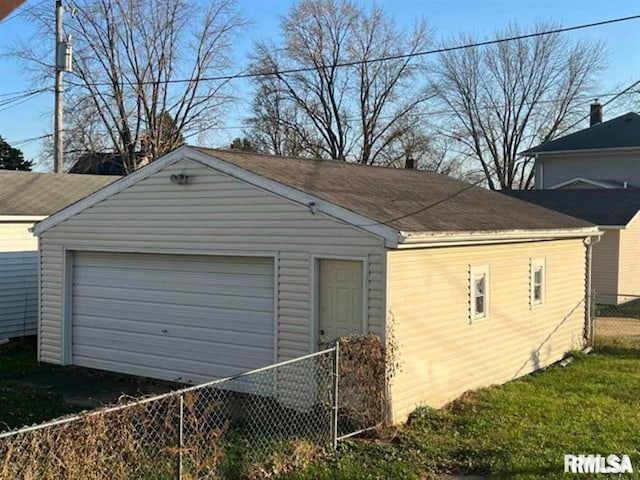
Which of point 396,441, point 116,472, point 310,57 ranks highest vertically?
point 310,57

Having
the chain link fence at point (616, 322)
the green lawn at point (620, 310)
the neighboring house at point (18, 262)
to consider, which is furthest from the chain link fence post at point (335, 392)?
the green lawn at point (620, 310)

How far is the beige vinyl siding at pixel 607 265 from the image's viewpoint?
73.0ft

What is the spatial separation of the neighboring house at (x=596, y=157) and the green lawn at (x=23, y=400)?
24.2 metres

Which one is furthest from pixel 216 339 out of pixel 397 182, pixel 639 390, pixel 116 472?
pixel 639 390

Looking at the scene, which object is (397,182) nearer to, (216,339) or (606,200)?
(216,339)

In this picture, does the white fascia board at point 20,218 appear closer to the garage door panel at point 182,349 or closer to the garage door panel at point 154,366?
the garage door panel at point 182,349

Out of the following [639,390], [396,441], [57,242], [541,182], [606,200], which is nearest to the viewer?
[396,441]

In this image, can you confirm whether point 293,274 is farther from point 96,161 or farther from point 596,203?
point 96,161

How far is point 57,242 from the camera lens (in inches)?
508

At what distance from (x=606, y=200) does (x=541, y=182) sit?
10959mm

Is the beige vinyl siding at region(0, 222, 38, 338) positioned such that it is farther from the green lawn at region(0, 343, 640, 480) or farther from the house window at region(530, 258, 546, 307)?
the house window at region(530, 258, 546, 307)

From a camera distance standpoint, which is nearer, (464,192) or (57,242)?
(57,242)

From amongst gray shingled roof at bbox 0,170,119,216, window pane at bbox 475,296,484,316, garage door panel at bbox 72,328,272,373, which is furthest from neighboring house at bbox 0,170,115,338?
window pane at bbox 475,296,484,316

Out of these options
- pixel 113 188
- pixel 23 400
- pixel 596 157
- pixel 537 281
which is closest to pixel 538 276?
pixel 537 281
